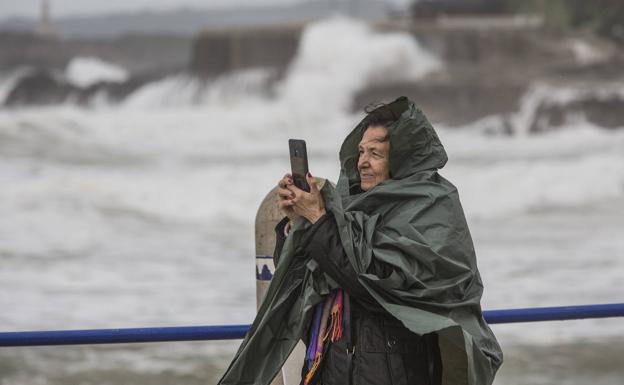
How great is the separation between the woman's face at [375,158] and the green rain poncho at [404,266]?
0.03 meters

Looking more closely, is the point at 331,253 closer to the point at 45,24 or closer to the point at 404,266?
the point at 404,266

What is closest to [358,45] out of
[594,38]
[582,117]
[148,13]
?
[594,38]

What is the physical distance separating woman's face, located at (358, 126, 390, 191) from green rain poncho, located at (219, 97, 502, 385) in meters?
0.03

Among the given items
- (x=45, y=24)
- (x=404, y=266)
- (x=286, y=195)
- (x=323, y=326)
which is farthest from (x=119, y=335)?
(x=45, y=24)

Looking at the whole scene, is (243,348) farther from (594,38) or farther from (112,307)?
(594,38)

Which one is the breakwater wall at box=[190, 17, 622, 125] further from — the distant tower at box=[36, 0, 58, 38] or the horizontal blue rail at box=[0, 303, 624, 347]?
the horizontal blue rail at box=[0, 303, 624, 347]

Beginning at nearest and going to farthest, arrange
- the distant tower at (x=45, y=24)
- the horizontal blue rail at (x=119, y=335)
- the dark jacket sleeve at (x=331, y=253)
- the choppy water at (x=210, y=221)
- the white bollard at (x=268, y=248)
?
A: the dark jacket sleeve at (x=331, y=253) → the horizontal blue rail at (x=119, y=335) → the white bollard at (x=268, y=248) → the choppy water at (x=210, y=221) → the distant tower at (x=45, y=24)

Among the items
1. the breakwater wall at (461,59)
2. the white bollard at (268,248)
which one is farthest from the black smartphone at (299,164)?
the breakwater wall at (461,59)

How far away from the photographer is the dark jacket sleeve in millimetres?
2621

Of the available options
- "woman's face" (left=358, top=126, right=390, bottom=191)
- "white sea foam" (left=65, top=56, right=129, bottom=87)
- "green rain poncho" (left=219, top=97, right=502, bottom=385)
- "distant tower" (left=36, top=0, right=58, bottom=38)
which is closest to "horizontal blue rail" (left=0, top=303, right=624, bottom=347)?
"green rain poncho" (left=219, top=97, right=502, bottom=385)

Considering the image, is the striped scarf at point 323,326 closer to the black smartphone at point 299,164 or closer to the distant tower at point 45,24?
the black smartphone at point 299,164

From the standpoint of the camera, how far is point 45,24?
4756 cm

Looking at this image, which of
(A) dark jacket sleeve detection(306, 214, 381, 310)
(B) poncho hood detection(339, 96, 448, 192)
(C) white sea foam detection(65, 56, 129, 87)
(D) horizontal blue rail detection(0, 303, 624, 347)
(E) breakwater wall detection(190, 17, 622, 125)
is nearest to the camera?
(A) dark jacket sleeve detection(306, 214, 381, 310)

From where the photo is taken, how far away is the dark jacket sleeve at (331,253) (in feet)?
8.60
